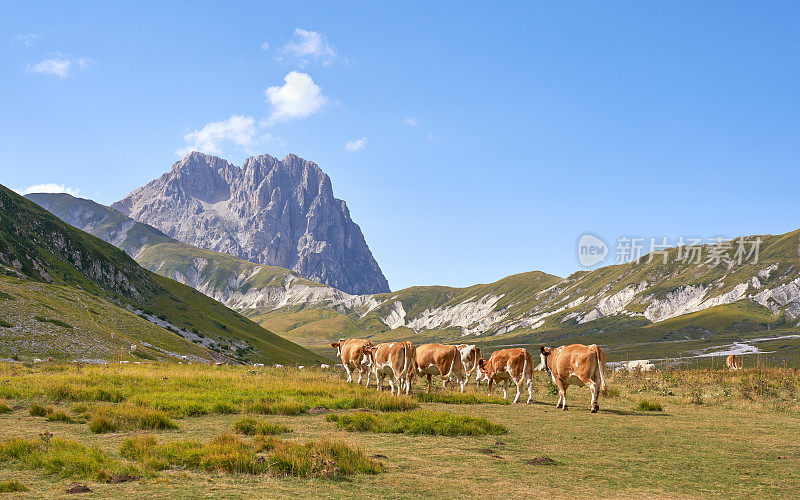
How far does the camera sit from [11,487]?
9.10 metres

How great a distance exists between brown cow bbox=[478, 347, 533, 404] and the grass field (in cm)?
148

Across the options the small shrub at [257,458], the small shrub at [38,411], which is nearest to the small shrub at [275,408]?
the small shrub at [38,411]

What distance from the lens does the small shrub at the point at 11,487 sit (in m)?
9.03

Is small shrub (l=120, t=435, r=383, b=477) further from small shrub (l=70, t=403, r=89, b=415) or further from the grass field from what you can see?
small shrub (l=70, t=403, r=89, b=415)

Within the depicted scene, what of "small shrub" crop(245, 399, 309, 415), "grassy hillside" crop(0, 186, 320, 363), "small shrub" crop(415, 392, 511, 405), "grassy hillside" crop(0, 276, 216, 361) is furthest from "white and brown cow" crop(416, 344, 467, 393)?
"grassy hillside" crop(0, 186, 320, 363)

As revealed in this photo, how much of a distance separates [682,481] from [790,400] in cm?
2113

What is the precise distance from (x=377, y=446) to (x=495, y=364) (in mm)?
16009

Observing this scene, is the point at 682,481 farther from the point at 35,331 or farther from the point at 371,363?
the point at 35,331

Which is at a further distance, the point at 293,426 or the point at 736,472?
the point at 293,426

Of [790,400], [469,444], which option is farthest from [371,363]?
[790,400]

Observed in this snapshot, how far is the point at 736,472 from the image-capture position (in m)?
11.4

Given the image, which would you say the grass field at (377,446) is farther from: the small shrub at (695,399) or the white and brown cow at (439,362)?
the white and brown cow at (439,362)

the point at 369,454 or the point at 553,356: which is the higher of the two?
the point at 553,356

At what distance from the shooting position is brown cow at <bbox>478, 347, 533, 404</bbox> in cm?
2602
